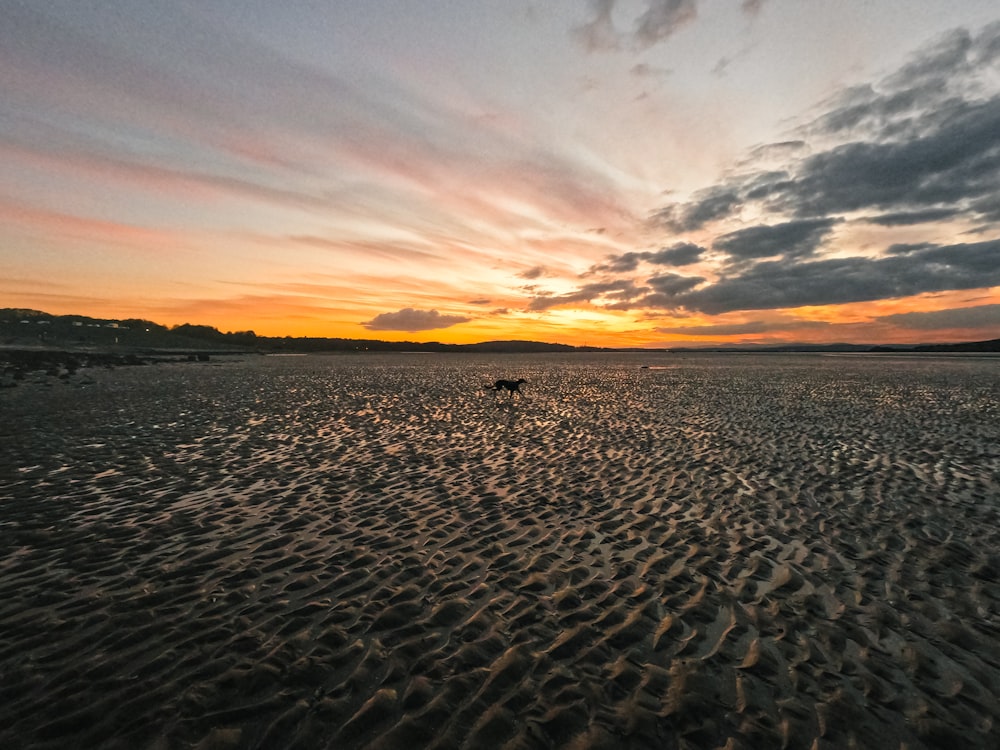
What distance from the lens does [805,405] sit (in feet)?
132

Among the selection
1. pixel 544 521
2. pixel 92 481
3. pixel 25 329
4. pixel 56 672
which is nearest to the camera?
pixel 56 672

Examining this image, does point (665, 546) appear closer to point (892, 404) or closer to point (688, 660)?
point (688, 660)

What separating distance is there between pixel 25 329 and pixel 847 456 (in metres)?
190

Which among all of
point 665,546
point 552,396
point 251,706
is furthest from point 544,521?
point 552,396

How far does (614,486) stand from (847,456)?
1207cm

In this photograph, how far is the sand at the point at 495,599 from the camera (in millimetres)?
6051

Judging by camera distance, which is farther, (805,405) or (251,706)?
(805,405)

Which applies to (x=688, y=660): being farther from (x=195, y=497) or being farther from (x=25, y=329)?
(x=25, y=329)

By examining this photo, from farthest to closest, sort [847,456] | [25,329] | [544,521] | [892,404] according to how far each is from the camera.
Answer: [25,329] → [892,404] → [847,456] → [544,521]

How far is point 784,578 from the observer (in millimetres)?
10047

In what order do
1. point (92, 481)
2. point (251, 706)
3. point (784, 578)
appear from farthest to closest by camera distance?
1. point (92, 481)
2. point (784, 578)
3. point (251, 706)

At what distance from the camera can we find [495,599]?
9133 millimetres

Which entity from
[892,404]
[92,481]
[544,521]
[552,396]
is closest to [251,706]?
[544,521]

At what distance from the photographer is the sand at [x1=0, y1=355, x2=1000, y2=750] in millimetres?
6051
